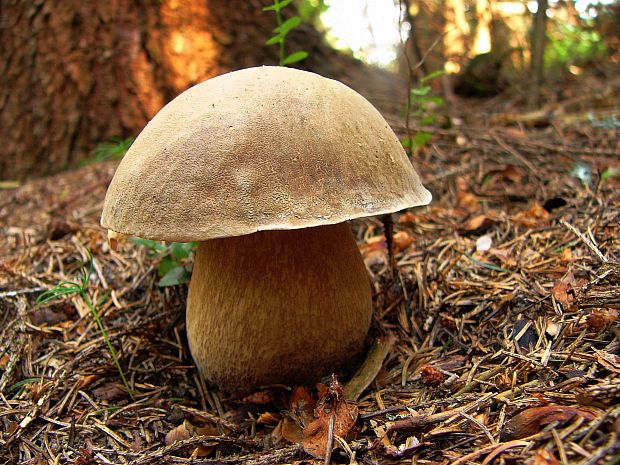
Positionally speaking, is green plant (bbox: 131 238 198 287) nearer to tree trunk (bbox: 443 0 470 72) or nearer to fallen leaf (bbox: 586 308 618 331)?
fallen leaf (bbox: 586 308 618 331)

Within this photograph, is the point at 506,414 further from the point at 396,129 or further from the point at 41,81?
the point at 41,81

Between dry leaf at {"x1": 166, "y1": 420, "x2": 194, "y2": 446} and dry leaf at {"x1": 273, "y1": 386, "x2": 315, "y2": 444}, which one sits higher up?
dry leaf at {"x1": 273, "y1": 386, "x2": 315, "y2": 444}

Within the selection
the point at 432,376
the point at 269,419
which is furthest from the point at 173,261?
the point at 432,376

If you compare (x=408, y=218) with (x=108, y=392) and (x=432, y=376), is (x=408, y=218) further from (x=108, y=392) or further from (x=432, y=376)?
Result: (x=108, y=392)

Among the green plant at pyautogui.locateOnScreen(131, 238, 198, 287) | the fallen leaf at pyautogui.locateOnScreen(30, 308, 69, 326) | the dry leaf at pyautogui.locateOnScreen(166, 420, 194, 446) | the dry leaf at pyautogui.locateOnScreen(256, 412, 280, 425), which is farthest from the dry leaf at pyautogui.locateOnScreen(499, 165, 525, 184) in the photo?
the fallen leaf at pyautogui.locateOnScreen(30, 308, 69, 326)

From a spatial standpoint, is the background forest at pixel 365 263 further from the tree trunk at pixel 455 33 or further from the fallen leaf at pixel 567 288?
the tree trunk at pixel 455 33

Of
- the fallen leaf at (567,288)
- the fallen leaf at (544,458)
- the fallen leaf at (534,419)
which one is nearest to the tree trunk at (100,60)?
the fallen leaf at (567,288)
